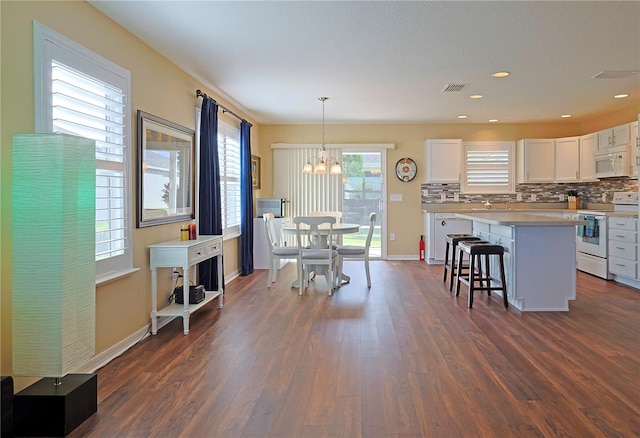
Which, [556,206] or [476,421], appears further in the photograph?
[556,206]

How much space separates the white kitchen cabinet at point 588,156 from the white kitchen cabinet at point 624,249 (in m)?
1.42

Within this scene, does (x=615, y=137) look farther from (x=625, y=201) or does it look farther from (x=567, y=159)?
(x=567, y=159)

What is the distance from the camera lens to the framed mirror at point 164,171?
364 centimetres

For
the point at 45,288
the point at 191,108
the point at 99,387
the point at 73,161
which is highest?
the point at 191,108

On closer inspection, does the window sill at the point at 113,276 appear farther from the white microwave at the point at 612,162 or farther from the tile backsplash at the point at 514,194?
the white microwave at the point at 612,162

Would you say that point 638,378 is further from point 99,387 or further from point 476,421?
point 99,387

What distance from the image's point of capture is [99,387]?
8.84 ft

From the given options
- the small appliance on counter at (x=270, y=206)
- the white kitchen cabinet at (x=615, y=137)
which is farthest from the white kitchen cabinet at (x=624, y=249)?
the small appliance on counter at (x=270, y=206)

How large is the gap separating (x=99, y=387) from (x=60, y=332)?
0.74 m

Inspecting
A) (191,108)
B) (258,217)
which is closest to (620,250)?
(258,217)

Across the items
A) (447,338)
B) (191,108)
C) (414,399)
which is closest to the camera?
(414,399)

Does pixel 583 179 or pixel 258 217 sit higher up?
pixel 583 179

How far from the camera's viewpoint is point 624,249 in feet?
18.2

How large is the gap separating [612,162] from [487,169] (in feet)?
6.52
